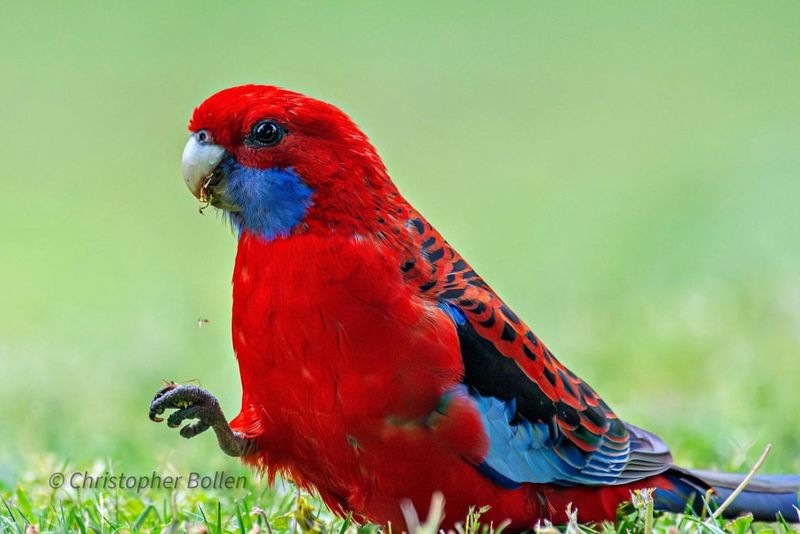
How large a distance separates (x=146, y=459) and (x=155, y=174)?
8265 mm

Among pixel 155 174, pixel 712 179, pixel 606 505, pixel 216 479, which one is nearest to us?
pixel 606 505

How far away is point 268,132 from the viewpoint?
3590 mm

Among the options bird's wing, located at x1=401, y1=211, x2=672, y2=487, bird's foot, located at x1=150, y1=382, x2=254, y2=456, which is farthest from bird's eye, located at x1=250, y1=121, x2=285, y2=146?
bird's foot, located at x1=150, y1=382, x2=254, y2=456

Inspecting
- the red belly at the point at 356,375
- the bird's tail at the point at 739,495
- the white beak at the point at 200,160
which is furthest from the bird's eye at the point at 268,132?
the bird's tail at the point at 739,495

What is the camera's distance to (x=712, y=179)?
10.1 metres

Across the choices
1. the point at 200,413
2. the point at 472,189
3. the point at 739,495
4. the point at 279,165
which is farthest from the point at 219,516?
the point at 472,189

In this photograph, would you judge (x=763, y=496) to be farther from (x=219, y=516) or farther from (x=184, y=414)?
(x=184, y=414)

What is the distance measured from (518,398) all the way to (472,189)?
8.79 meters

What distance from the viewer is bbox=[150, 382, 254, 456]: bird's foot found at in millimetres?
3568

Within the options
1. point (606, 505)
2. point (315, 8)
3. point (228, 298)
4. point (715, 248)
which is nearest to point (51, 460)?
point (606, 505)

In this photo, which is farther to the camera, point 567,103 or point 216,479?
point 567,103

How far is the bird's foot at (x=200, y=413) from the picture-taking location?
3.57 meters

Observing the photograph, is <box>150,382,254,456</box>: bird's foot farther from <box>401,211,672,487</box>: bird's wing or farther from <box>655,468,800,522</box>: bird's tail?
<box>655,468,800,522</box>: bird's tail

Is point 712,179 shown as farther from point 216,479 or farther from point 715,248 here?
point 216,479
